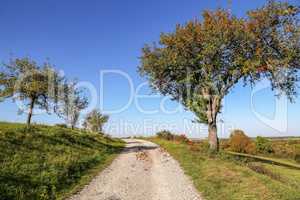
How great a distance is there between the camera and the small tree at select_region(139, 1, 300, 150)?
26.8m

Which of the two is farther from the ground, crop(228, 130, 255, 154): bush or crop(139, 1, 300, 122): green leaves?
crop(139, 1, 300, 122): green leaves

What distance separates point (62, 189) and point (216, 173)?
876 cm

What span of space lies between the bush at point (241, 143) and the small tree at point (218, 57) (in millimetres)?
52812

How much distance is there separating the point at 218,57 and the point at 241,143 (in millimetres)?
59534

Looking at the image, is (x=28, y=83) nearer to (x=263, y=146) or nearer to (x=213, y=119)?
(x=213, y=119)

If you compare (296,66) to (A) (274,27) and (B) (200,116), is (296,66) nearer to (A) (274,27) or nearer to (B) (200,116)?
(A) (274,27)

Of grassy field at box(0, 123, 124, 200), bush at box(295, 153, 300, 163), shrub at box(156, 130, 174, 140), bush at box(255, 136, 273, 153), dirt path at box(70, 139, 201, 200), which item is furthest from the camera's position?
bush at box(255, 136, 273, 153)

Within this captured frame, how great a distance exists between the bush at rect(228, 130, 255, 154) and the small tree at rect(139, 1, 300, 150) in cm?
5281

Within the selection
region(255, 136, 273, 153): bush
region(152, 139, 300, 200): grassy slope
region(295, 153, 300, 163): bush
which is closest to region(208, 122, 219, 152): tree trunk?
region(152, 139, 300, 200): grassy slope

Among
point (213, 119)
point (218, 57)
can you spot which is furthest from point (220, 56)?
point (213, 119)

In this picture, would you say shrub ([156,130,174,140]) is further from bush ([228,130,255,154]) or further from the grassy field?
the grassy field

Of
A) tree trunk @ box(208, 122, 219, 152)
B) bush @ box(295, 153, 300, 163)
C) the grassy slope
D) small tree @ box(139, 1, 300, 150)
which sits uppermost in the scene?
small tree @ box(139, 1, 300, 150)

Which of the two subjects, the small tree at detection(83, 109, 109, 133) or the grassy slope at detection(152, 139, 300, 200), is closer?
the grassy slope at detection(152, 139, 300, 200)

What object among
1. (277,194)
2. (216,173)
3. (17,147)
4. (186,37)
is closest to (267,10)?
(186,37)
